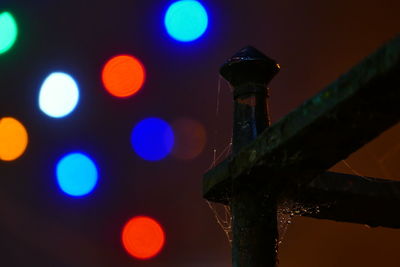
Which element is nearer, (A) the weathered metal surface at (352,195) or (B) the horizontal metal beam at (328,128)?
(B) the horizontal metal beam at (328,128)

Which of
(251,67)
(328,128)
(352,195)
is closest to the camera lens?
(328,128)

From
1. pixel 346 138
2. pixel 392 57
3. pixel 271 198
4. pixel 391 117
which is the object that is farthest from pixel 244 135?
pixel 392 57

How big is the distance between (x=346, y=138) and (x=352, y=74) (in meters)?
0.40

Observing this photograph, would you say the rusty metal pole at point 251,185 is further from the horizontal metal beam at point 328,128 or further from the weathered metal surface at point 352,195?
the weathered metal surface at point 352,195

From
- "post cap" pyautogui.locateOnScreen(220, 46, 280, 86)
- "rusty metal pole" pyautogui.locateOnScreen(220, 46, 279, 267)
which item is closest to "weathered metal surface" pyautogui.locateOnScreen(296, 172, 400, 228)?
"rusty metal pole" pyautogui.locateOnScreen(220, 46, 279, 267)

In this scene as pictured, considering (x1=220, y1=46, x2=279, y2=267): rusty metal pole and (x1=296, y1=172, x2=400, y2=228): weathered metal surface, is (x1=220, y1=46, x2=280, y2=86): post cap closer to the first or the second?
(x1=220, y1=46, x2=279, y2=267): rusty metal pole

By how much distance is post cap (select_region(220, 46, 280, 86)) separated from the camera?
3520mm

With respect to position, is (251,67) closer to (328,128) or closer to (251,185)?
(251,185)

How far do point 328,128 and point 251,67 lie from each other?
3.72ft

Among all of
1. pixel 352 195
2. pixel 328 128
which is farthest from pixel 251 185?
pixel 328 128

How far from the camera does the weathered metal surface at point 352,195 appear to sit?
326 cm

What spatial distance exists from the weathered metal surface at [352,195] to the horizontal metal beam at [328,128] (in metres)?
0.29

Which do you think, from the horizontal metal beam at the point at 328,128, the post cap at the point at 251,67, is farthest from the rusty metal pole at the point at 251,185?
the horizontal metal beam at the point at 328,128

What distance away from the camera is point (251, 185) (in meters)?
3.15
